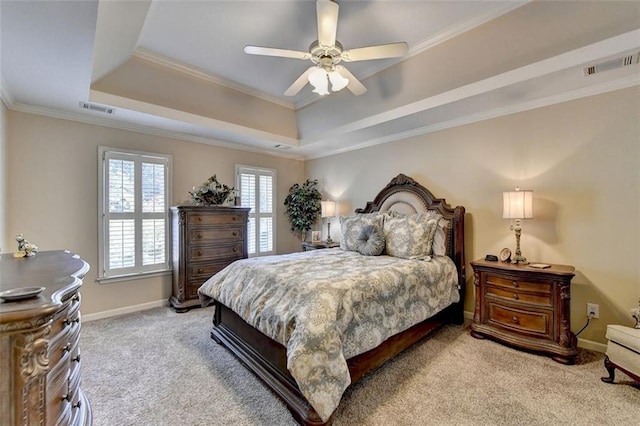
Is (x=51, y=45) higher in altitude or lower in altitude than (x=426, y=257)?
higher

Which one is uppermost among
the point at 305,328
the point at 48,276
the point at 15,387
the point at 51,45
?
the point at 51,45

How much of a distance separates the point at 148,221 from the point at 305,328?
3266 mm

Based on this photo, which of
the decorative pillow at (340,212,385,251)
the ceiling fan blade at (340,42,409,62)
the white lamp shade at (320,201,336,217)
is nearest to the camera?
the ceiling fan blade at (340,42,409,62)

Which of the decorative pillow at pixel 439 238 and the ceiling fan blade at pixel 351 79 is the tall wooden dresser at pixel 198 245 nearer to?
the ceiling fan blade at pixel 351 79

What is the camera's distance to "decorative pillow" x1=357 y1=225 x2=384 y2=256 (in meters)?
3.31

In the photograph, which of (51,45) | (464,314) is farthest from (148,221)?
(464,314)

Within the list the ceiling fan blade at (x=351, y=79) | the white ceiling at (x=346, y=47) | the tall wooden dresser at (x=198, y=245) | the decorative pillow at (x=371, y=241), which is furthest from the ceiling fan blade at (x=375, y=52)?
the tall wooden dresser at (x=198, y=245)

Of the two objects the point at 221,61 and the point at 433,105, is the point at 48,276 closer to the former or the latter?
the point at 221,61

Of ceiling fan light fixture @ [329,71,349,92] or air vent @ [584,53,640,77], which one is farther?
ceiling fan light fixture @ [329,71,349,92]

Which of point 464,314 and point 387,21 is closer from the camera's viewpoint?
point 387,21

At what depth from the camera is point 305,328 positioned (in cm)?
175

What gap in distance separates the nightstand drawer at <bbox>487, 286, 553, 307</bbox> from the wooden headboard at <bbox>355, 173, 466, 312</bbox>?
1.84 feet

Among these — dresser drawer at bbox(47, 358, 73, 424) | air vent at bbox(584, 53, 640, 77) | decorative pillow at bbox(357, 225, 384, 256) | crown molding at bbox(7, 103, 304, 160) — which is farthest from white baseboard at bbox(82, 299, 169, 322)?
air vent at bbox(584, 53, 640, 77)

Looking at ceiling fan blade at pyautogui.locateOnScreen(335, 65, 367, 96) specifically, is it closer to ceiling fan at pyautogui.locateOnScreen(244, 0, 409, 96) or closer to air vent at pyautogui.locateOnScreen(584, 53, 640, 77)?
ceiling fan at pyautogui.locateOnScreen(244, 0, 409, 96)
